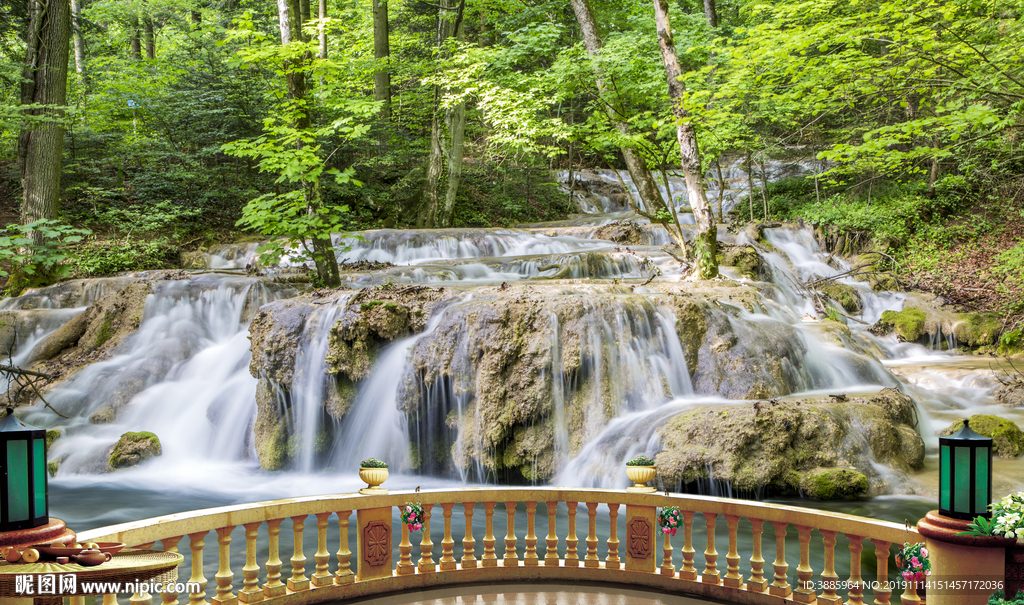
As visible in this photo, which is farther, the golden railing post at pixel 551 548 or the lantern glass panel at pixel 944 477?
the golden railing post at pixel 551 548

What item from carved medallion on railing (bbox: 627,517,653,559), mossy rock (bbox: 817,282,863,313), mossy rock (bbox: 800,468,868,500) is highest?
mossy rock (bbox: 817,282,863,313)

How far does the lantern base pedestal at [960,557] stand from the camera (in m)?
2.77

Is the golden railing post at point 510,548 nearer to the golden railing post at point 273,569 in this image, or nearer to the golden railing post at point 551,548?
the golden railing post at point 551,548

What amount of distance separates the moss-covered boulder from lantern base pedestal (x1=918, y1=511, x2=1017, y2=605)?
31.9 feet

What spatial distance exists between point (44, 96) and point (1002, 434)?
18304 millimetres

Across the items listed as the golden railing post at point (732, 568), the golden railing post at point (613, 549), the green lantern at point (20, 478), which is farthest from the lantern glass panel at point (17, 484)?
the golden railing post at point (732, 568)

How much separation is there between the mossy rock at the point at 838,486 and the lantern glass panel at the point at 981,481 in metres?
4.13

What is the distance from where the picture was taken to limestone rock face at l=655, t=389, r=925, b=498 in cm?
679

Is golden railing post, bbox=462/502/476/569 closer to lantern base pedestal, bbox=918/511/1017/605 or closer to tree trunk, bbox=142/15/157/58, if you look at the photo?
lantern base pedestal, bbox=918/511/1017/605

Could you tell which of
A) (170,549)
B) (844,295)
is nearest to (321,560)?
(170,549)

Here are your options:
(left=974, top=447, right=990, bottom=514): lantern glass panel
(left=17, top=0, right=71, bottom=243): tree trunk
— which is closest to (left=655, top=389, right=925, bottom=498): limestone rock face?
(left=974, top=447, right=990, bottom=514): lantern glass panel

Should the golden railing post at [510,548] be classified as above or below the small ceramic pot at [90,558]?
below

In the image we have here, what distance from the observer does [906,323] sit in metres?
13.3

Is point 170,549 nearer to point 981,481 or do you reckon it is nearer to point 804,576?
point 804,576
